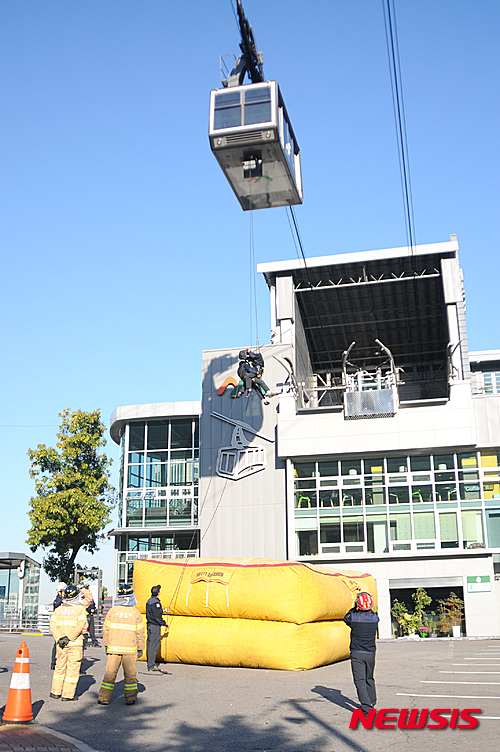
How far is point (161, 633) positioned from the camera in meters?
14.1

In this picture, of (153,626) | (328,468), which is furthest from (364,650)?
(328,468)

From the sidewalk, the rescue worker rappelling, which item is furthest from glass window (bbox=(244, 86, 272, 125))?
the sidewalk

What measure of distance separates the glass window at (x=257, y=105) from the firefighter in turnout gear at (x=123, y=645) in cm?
1164

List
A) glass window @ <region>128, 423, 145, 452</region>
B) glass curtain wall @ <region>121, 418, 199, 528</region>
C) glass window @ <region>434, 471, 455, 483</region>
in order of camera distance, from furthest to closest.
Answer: glass window @ <region>128, 423, 145, 452</region>
glass curtain wall @ <region>121, 418, 199, 528</region>
glass window @ <region>434, 471, 455, 483</region>

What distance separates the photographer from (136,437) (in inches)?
1330

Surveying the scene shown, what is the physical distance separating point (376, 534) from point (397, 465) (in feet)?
9.13

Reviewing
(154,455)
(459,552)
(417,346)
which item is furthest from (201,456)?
(417,346)

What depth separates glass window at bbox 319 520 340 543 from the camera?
2866 cm

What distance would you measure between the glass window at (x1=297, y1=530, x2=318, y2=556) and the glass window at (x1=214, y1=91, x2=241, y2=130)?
16.9 meters

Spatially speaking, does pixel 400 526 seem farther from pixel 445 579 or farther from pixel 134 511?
pixel 134 511

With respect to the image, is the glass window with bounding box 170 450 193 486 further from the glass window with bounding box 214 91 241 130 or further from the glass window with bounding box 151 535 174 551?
the glass window with bounding box 214 91 241 130

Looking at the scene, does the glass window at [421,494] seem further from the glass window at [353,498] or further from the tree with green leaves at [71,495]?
the tree with green leaves at [71,495]

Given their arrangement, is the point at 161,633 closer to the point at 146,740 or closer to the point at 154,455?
the point at 146,740

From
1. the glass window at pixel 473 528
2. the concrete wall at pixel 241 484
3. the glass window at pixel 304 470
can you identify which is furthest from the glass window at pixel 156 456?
the glass window at pixel 473 528
